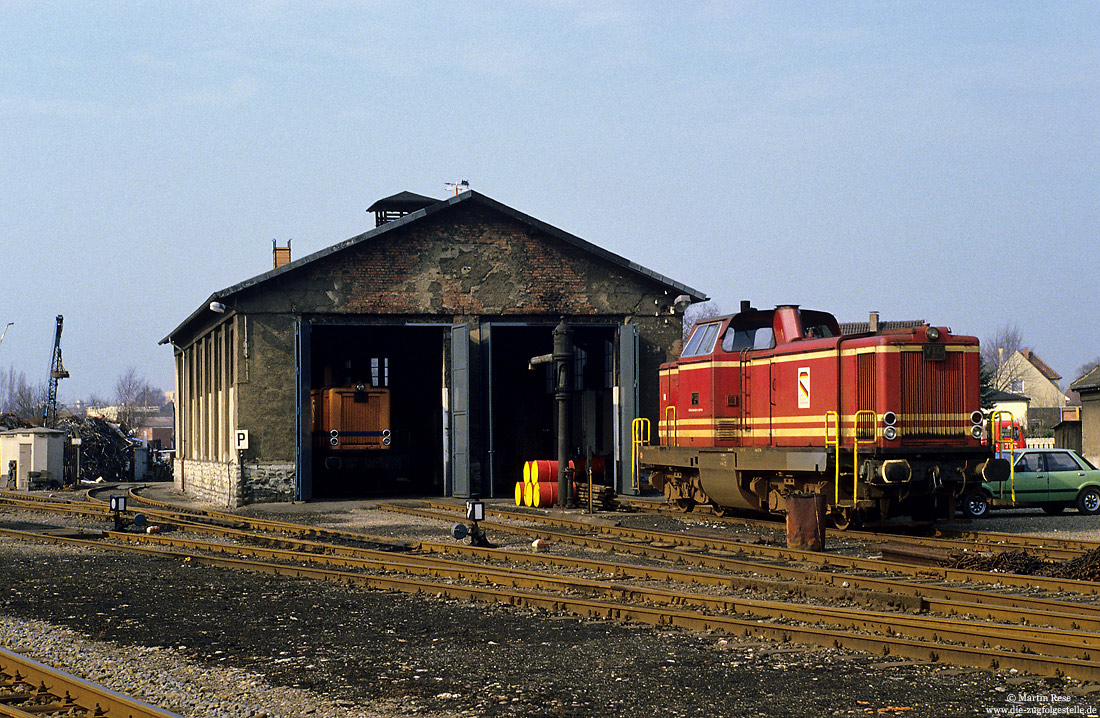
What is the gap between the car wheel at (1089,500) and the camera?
68.6 feet

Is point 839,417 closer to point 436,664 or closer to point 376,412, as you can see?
point 436,664

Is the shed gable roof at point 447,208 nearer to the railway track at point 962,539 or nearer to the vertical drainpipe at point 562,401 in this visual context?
the vertical drainpipe at point 562,401

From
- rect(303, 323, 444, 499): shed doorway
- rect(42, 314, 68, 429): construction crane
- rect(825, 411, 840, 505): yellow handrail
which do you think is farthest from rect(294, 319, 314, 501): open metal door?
Answer: rect(42, 314, 68, 429): construction crane

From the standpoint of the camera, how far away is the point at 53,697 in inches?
282

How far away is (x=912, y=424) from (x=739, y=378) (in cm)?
342

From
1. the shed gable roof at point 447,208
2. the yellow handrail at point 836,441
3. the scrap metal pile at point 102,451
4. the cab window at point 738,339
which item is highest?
the shed gable roof at point 447,208

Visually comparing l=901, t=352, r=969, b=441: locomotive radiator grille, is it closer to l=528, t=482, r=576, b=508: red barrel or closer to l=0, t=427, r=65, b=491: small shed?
l=528, t=482, r=576, b=508: red barrel

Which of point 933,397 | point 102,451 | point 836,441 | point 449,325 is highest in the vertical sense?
point 449,325

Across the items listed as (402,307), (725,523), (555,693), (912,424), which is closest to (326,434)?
(402,307)

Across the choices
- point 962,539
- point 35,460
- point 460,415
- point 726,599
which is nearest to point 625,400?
point 460,415

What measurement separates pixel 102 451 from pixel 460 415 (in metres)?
33.4

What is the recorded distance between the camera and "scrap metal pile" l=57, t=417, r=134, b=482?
5259 cm

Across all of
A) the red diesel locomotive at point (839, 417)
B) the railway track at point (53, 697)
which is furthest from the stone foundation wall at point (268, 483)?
the railway track at point (53, 697)

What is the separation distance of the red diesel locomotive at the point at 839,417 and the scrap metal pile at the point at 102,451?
4085 centimetres
